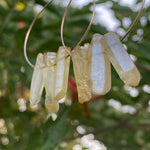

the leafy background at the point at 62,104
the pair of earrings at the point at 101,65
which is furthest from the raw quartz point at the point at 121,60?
the leafy background at the point at 62,104

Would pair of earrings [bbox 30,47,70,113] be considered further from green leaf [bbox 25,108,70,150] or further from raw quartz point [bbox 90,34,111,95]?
green leaf [bbox 25,108,70,150]

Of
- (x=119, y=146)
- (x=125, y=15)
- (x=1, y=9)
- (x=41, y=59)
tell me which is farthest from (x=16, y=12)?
(x=119, y=146)

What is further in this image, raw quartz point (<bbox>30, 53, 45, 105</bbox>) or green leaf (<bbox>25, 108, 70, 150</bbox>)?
green leaf (<bbox>25, 108, 70, 150</bbox>)

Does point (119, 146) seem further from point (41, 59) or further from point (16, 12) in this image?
point (41, 59)

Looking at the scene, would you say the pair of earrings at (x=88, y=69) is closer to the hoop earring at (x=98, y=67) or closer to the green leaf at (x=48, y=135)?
the hoop earring at (x=98, y=67)

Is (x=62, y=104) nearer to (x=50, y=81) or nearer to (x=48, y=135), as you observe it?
(x=48, y=135)

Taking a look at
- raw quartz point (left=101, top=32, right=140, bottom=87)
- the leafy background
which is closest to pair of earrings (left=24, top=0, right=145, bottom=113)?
raw quartz point (left=101, top=32, right=140, bottom=87)

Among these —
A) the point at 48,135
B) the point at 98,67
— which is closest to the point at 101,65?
the point at 98,67
